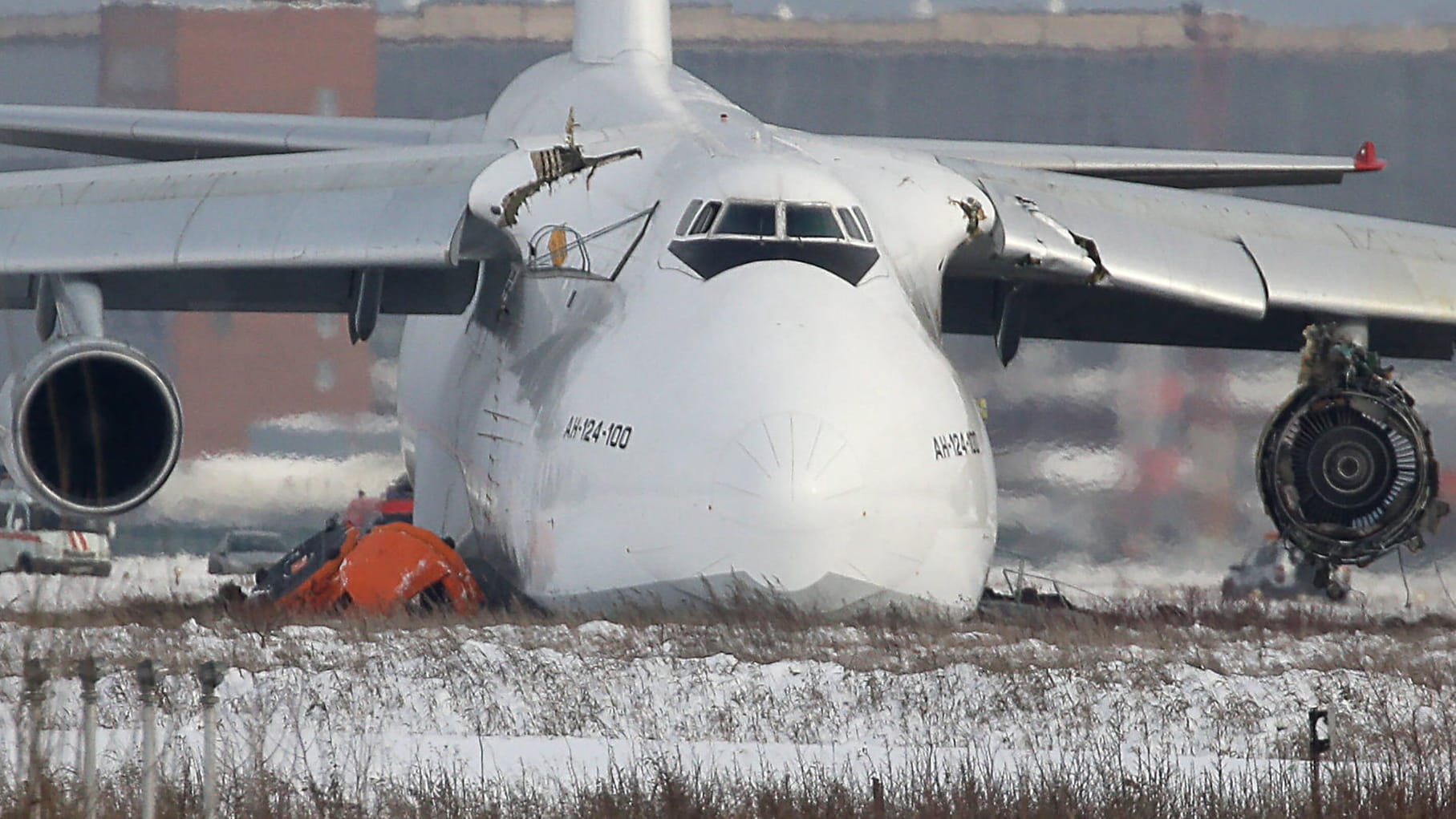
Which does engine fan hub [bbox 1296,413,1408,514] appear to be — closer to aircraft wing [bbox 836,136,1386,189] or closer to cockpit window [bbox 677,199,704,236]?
aircraft wing [bbox 836,136,1386,189]

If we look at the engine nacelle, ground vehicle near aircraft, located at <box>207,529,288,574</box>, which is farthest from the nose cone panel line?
ground vehicle near aircraft, located at <box>207,529,288,574</box>

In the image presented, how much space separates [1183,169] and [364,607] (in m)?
6.94

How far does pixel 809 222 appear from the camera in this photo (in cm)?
1204

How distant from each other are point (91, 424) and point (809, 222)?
4334 millimetres

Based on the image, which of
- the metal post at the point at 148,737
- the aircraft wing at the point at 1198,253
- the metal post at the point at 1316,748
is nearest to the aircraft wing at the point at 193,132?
the aircraft wing at the point at 1198,253

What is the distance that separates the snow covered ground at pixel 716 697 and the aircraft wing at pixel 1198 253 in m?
3.42

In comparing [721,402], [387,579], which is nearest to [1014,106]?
[387,579]

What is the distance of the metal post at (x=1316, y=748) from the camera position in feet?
21.5

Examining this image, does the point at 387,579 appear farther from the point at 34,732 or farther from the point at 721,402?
the point at 34,732

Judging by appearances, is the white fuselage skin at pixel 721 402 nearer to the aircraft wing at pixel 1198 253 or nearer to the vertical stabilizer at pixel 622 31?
the aircraft wing at pixel 1198 253

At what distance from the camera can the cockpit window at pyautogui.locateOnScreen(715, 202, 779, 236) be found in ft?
39.2

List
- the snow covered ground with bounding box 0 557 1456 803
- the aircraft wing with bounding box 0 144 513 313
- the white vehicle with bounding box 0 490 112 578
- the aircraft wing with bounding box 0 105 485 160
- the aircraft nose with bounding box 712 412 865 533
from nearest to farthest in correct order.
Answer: the snow covered ground with bounding box 0 557 1456 803, the aircraft nose with bounding box 712 412 865 533, the aircraft wing with bounding box 0 144 513 313, the aircraft wing with bounding box 0 105 485 160, the white vehicle with bounding box 0 490 112 578

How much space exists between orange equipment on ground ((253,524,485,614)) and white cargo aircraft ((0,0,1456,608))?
0.30 meters

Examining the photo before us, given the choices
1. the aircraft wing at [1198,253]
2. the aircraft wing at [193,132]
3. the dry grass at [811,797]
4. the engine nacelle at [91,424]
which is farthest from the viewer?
the aircraft wing at [193,132]
